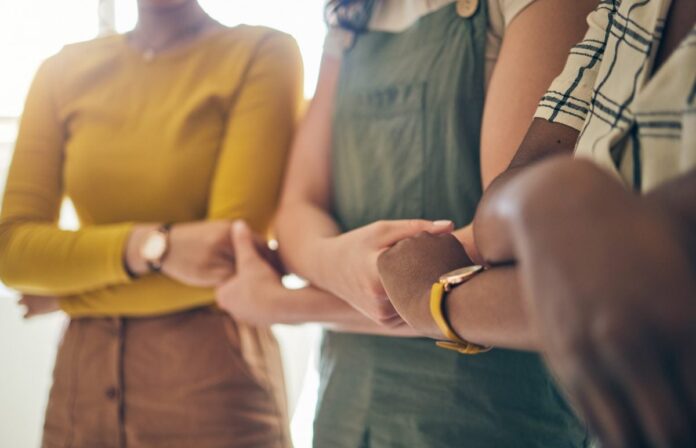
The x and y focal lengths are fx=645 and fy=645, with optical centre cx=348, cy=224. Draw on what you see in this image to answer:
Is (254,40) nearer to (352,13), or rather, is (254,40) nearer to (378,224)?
(352,13)

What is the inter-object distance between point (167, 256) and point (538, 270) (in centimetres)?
79

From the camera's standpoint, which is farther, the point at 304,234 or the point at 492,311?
the point at 304,234

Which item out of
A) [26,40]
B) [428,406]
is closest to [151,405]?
[428,406]

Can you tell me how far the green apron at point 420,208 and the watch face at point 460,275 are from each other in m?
0.30

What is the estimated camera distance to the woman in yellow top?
39.6 inches

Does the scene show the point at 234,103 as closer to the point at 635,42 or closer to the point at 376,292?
the point at 376,292

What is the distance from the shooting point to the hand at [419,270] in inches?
22.1

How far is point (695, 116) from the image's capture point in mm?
380

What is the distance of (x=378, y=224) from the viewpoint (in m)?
0.73

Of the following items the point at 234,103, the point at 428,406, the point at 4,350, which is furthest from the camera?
the point at 4,350

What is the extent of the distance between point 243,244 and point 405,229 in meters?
0.34

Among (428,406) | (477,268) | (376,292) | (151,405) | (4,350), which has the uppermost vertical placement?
(477,268)

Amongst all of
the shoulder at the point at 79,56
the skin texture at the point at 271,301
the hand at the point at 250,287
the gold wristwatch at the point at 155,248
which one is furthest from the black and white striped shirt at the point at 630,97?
the shoulder at the point at 79,56

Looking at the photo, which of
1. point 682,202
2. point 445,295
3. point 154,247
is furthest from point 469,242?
point 154,247
